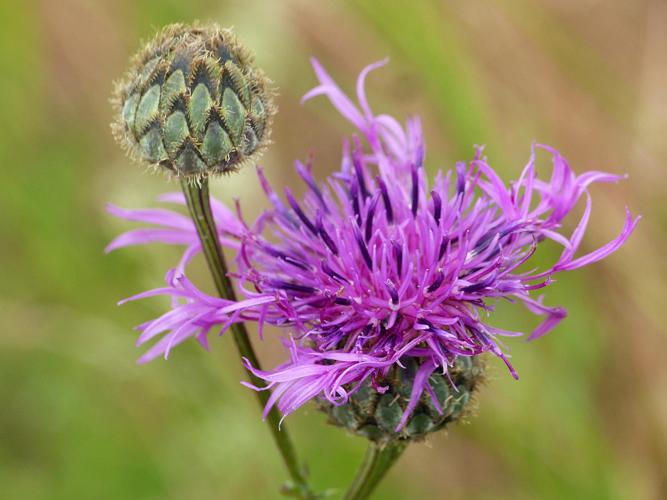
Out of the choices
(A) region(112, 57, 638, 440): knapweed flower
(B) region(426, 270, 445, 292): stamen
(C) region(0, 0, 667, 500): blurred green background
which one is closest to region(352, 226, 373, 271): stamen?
A: (A) region(112, 57, 638, 440): knapweed flower

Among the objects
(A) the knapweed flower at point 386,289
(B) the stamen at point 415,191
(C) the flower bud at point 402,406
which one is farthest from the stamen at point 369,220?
(C) the flower bud at point 402,406

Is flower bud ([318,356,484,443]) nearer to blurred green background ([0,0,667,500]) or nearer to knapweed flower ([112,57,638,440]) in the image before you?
knapweed flower ([112,57,638,440])

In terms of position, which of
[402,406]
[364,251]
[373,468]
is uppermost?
[364,251]

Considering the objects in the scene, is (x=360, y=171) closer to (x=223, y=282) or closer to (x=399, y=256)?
(x=399, y=256)

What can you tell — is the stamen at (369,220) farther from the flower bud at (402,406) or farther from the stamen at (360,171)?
the flower bud at (402,406)

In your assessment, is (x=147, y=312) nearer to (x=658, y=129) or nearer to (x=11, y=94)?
(x=11, y=94)

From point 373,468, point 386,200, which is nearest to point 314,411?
point 373,468
